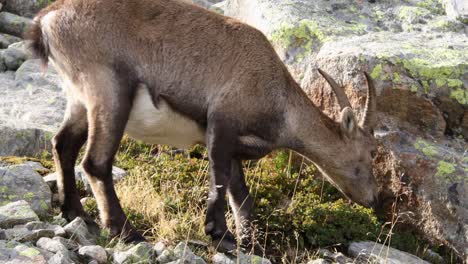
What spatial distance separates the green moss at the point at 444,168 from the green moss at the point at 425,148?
0.17 metres

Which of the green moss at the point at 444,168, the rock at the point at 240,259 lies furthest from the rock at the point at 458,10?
the rock at the point at 240,259

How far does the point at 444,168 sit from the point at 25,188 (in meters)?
5.01

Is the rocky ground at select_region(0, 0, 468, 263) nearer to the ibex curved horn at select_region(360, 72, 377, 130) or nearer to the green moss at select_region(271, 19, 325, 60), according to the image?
the green moss at select_region(271, 19, 325, 60)

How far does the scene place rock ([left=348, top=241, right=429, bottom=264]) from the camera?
8882 millimetres

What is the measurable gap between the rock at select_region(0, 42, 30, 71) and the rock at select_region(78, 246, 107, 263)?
6.74 meters

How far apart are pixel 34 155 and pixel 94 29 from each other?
2900mm

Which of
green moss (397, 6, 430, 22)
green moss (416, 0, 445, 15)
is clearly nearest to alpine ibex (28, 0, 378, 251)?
green moss (397, 6, 430, 22)

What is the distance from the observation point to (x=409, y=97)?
10.3 metres

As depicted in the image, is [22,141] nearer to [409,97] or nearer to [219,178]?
[219,178]

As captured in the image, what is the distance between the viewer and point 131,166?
10523 mm

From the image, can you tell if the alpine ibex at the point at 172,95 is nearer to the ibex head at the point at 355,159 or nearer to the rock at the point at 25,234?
the ibex head at the point at 355,159

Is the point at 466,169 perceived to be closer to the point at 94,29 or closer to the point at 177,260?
the point at 177,260

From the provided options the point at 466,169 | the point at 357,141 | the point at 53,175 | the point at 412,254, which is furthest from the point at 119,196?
the point at 466,169

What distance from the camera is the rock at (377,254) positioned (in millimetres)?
8882
